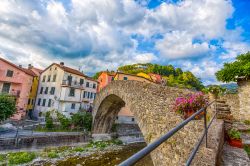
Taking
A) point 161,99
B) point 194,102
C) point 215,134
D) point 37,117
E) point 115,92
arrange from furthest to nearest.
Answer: point 37,117 < point 115,92 < point 161,99 < point 194,102 < point 215,134

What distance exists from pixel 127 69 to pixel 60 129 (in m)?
30.9

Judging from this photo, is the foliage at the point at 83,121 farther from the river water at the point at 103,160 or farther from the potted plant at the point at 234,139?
the potted plant at the point at 234,139

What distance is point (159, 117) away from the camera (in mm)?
7117

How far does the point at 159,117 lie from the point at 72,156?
841cm

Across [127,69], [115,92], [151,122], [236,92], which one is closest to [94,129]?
[115,92]

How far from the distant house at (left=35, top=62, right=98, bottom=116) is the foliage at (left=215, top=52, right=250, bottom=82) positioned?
17.9 m

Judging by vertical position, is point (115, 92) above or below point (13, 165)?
above

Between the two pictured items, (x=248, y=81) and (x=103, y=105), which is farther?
(x=103, y=105)

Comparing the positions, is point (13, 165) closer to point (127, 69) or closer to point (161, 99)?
point (161, 99)

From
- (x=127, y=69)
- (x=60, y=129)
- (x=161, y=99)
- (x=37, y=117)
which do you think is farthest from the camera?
(x=127, y=69)

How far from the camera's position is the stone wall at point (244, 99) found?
8.58 metres

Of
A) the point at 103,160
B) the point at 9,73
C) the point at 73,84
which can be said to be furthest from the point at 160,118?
the point at 9,73

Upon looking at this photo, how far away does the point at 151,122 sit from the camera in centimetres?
770

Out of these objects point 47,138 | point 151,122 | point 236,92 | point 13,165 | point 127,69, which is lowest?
point 13,165
